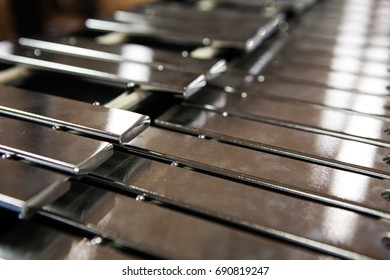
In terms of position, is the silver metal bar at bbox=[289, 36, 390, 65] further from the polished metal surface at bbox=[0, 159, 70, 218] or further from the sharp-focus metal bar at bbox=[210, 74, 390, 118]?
the polished metal surface at bbox=[0, 159, 70, 218]

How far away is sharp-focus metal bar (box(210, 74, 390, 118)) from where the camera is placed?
4.64 feet

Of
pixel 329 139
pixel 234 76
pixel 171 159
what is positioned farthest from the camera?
pixel 234 76

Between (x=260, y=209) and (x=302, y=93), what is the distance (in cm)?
74

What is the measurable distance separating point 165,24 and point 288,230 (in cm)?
147

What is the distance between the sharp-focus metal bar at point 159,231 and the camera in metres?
0.81

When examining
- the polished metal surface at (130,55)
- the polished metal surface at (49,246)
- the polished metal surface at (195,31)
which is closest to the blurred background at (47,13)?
the polished metal surface at (195,31)

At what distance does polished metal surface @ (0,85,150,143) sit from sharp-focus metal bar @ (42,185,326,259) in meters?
0.20

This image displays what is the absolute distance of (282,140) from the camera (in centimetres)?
119

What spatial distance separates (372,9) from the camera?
2855 millimetres

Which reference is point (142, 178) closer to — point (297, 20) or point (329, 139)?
point (329, 139)

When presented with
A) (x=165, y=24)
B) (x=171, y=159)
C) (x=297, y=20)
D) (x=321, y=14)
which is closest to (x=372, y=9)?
(x=321, y=14)

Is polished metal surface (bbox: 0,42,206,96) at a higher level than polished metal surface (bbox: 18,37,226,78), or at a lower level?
lower

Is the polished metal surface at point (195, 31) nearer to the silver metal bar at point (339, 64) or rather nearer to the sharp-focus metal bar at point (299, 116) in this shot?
the silver metal bar at point (339, 64)

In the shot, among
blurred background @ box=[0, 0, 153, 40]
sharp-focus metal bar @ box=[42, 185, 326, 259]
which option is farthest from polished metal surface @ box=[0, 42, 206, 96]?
blurred background @ box=[0, 0, 153, 40]
